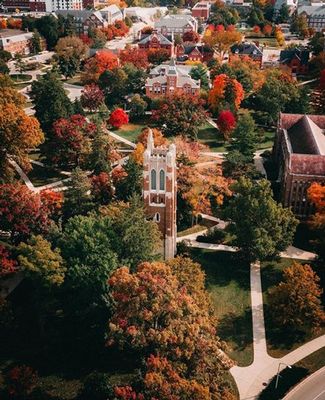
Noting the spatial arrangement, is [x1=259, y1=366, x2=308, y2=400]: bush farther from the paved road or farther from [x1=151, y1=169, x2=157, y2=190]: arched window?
[x1=151, y1=169, x2=157, y2=190]: arched window

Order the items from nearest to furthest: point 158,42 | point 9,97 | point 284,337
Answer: point 284,337 → point 9,97 → point 158,42

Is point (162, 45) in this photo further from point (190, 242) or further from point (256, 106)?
point (190, 242)

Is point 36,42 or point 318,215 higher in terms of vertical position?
point 36,42

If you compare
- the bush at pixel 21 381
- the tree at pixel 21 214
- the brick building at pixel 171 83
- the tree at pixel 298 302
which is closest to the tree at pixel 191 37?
the brick building at pixel 171 83

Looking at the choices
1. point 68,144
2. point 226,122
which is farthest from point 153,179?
point 226,122

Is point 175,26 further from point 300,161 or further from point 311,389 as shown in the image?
point 311,389

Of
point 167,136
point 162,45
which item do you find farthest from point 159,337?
point 162,45

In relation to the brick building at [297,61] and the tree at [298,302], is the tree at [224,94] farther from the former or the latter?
the tree at [298,302]
